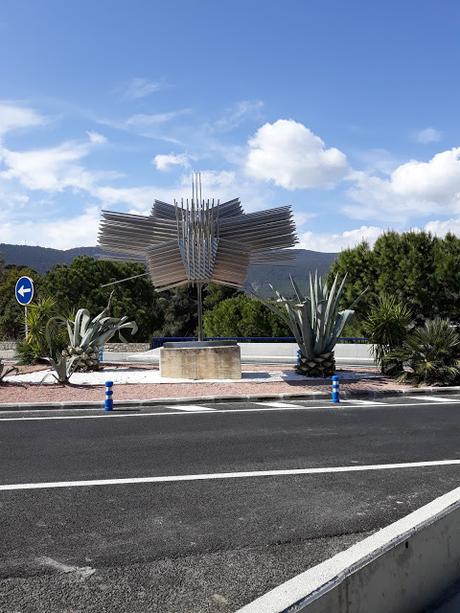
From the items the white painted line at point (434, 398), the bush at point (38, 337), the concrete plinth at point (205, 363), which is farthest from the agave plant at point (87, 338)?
the white painted line at point (434, 398)

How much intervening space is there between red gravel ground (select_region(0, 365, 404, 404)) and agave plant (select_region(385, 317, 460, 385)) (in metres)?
0.77

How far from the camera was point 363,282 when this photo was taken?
37531 mm

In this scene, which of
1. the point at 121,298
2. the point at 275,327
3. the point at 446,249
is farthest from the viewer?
the point at 121,298

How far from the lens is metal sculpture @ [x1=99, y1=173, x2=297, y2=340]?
753 inches

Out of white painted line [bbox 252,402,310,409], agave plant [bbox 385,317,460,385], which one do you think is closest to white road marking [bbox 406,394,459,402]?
agave plant [bbox 385,317,460,385]

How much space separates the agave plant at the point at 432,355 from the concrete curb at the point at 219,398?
0.65 meters

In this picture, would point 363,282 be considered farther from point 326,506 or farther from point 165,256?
point 326,506

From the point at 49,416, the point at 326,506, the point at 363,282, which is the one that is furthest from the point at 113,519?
the point at 363,282

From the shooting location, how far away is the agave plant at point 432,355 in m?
17.3

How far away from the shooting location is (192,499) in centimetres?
646

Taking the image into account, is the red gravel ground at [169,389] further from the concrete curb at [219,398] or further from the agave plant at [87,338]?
the agave plant at [87,338]

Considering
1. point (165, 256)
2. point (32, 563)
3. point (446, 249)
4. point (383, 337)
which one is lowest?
point (32, 563)

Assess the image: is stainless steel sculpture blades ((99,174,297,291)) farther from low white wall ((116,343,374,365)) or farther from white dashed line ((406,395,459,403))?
low white wall ((116,343,374,365))

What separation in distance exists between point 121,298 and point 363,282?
912 inches
